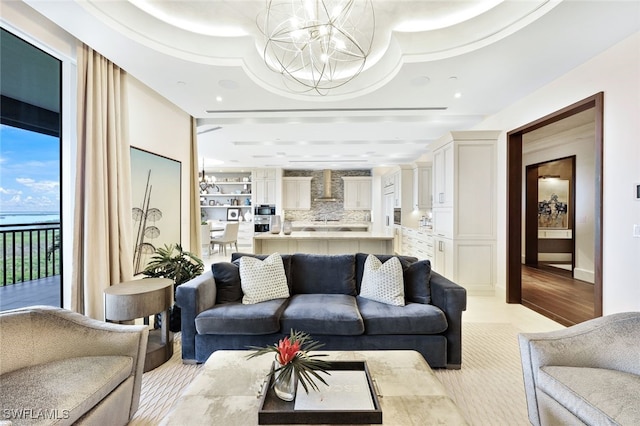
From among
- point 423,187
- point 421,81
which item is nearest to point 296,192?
point 423,187

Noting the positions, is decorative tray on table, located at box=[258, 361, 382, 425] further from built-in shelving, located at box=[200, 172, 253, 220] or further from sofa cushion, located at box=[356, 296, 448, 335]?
built-in shelving, located at box=[200, 172, 253, 220]

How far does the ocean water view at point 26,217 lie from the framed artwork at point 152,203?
0.71 meters

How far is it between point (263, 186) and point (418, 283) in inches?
304

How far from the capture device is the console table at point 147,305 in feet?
6.97

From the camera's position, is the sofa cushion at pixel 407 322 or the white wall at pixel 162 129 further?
the white wall at pixel 162 129

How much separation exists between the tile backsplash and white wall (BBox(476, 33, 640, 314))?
748 cm

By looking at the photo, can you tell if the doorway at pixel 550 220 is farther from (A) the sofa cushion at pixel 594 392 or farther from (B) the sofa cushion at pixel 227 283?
(B) the sofa cushion at pixel 227 283

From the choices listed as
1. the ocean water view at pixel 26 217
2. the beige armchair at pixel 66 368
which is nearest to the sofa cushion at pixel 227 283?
the beige armchair at pixel 66 368

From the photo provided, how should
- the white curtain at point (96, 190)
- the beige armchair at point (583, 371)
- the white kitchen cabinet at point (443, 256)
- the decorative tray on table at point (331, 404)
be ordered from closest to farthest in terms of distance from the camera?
1. the decorative tray on table at point (331, 404)
2. the beige armchair at point (583, 371)
3. the white curtain at point (96, 190)
4. the white kitchen cabinet at point (443, 256)

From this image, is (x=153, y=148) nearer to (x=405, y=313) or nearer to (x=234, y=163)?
(x=405, y=313)

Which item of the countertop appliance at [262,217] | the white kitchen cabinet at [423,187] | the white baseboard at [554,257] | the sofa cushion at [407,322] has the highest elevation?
the white kitchen cabinet at [423,187]

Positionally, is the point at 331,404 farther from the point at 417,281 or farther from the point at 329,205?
the point at 329,205

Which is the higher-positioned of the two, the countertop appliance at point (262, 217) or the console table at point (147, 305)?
the countertop appliance at point (262, 217)

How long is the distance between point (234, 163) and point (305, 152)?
2833 mm
